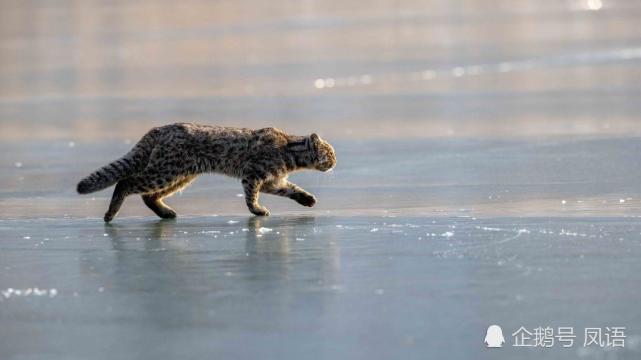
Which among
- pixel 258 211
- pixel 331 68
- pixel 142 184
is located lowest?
pixel 258 211

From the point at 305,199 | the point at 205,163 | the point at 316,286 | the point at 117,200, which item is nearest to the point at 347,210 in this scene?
the point at 305,199

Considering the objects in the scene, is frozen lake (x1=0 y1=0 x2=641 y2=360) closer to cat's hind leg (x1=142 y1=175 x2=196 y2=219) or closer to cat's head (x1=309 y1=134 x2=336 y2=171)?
cat's hind leg (x1=142 y1=175 x2=196 y2=219)

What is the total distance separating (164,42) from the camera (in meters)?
29.5

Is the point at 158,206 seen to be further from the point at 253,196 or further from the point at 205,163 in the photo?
the point at 253,196

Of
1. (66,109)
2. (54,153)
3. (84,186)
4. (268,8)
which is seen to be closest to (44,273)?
(84,186)

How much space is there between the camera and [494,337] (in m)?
6.95

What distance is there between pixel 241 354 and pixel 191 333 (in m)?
0.47

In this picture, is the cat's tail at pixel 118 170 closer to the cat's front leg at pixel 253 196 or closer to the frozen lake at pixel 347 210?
the frozen lake at pixel 347 210

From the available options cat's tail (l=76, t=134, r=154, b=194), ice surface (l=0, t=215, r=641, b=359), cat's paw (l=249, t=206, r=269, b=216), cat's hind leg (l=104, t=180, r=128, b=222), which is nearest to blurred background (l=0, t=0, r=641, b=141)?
cat's tail (l=76, t=134, r=154, b=194)

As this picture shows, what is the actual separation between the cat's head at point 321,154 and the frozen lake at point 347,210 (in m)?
0.25

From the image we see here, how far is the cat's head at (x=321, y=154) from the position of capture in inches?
481

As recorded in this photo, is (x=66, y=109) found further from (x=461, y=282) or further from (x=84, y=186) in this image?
(x=461, y=282)

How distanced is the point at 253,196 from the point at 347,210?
2.22ft

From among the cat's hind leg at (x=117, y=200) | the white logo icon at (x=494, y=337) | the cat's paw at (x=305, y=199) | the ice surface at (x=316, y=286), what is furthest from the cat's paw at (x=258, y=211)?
the white logo icon at (x=494, y=337)
